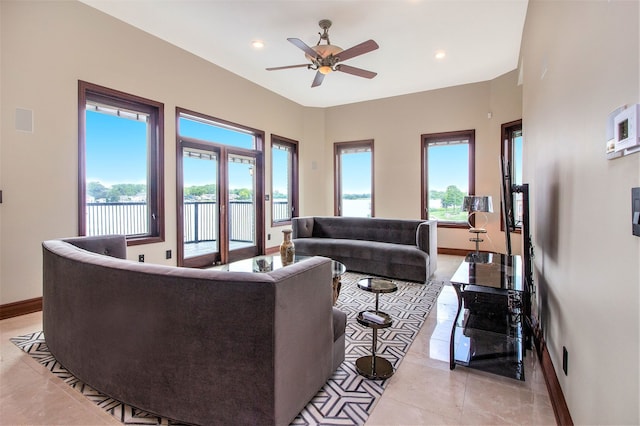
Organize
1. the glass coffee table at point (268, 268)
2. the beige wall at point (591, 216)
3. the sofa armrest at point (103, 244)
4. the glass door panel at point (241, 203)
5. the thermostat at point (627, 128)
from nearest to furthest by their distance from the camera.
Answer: the thermostat at point (627, 128)
the beige wall at point (591, 216)
the sofa armrest at point (103, 244)
the glass coffee table at point (268, 268)
the glass door panel at point (241, 203)

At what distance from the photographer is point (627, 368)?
3.12 ft

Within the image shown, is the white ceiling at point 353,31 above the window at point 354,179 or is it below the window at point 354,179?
above

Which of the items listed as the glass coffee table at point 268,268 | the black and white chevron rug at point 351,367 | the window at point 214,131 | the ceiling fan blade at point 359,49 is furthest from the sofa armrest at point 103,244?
the ceiling fan blade at point 359,49

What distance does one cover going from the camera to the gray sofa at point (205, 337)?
1.37 m

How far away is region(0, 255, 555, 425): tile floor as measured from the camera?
1633 millimetres

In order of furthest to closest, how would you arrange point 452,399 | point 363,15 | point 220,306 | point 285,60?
point 285,60 → point 363,15 → point 452,399 → point 220,306

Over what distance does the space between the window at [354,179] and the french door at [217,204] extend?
2095 millimetres

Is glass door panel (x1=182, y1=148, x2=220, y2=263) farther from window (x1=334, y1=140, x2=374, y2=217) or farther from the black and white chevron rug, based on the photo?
window (x1=334, y1=140, x2=374, y2=217)

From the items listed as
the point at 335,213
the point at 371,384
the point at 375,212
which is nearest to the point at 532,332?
the point at 371,384

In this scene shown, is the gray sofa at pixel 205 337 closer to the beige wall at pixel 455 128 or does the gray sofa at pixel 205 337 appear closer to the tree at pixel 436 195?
the beige wall at pixel 455 128

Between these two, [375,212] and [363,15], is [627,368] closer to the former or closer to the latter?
[363,15]

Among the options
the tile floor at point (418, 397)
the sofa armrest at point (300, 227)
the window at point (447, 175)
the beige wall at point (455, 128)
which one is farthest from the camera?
the window at point (447, 175)

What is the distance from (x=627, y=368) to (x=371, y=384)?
4.31 feet

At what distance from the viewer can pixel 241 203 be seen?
19.2 ft
